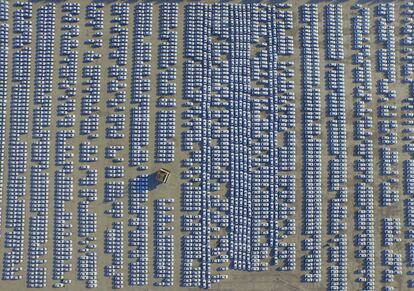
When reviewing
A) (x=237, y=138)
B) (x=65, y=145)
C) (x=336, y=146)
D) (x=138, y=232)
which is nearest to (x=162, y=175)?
(x=138, y=232)

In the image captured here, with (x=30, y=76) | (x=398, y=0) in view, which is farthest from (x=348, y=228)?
(x=30, y=76)

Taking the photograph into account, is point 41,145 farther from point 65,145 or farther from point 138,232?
point 138,232

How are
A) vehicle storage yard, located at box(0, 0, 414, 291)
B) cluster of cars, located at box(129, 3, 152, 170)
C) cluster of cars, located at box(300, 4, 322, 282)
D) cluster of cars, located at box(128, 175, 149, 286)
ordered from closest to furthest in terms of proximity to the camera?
cluster of cars, located at box(128, 175, 149, 286) → vehicle storage yard, located at box(0, 0, 414, 291) → cluster of cars, located at box(300, 4, 322, 282) → cluster of cars, located at box(129, 3, 152, 170)

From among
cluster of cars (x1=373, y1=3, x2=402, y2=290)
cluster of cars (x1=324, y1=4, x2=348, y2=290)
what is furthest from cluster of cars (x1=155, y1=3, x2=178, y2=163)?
cluster of cars (x1=373, y1=3, x2=402, y2=290)

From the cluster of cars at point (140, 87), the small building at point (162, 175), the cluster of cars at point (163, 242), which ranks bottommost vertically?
the cluster of cars at point (163, 242)

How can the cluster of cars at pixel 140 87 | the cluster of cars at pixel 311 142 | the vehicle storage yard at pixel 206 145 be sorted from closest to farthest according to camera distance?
1. the vehicle storage yard at pixel 206 145
2. the cluster of cars at pixel 311 142
3. the cluster of cars at pixel 140 87

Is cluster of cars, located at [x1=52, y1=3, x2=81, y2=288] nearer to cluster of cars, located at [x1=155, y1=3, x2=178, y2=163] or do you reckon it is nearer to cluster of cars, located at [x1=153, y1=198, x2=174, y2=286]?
cluster of cars, located at [x1=153, y1=198, x2=174, y2=286]

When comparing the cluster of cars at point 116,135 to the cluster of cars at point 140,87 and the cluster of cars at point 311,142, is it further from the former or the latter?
the cluster of cars at point 311,142

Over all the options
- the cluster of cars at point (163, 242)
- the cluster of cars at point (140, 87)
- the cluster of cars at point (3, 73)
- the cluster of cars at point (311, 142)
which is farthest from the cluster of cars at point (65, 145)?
the cluster of cars at point (311, 142)
